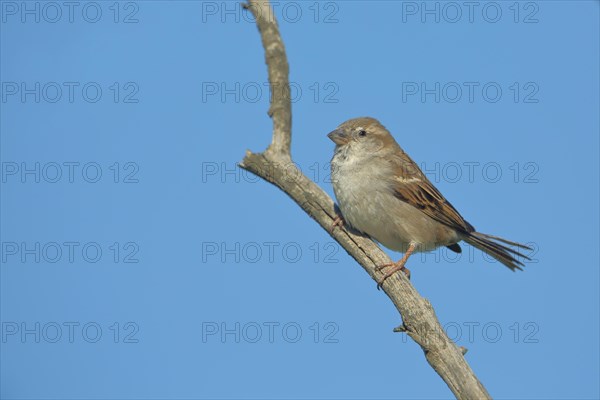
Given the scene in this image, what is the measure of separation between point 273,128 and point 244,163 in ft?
1.50

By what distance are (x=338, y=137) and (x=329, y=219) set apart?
3.76ft

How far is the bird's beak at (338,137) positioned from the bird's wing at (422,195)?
2.21 feet

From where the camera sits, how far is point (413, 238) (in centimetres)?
841

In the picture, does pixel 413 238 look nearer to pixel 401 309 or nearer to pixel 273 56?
pixel 401 309

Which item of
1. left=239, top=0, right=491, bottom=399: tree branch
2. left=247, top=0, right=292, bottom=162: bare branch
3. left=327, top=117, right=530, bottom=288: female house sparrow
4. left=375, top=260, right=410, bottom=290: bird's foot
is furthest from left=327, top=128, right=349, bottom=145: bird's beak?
left=375, top=260, right=410, bottom=290: bird's foot

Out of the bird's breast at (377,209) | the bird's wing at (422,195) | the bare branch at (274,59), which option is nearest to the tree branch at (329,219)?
the bare branch at (274,59)

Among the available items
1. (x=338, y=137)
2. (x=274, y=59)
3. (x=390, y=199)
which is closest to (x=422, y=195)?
(x=390, y=199)

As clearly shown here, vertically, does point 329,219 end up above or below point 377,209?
below

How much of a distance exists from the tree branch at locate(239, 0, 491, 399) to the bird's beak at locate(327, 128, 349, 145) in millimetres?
946

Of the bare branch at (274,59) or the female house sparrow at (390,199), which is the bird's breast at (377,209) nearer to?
the female house sparrow at (390,199)

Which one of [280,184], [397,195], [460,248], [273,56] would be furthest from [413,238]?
[273,56]

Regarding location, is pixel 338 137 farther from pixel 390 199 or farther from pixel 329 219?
pixel 329 219

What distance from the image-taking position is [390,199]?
8.34 meters

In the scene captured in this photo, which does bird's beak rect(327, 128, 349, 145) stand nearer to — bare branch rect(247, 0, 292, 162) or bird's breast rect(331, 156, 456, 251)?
bird's breast rect(331, 156, 456, 251)
